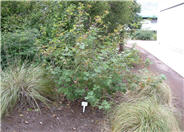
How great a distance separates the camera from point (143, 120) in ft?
8.96

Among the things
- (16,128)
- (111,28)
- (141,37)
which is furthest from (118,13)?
(141,37)

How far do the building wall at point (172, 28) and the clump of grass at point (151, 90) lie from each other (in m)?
8.49

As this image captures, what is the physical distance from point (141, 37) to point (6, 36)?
852 inches

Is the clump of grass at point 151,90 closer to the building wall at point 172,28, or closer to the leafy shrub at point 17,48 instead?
the leafy shrub at point 17,48

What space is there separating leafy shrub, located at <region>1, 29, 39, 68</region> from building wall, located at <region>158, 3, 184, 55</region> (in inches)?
382

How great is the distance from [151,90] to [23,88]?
245 cm

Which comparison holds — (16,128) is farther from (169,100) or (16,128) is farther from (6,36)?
(169,100)

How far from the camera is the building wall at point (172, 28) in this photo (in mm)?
11609

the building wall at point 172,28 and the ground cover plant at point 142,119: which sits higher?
the building wall at point 172,28

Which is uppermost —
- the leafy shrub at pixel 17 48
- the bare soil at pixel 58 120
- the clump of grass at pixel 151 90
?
the leafy shrub at pixel 17 48

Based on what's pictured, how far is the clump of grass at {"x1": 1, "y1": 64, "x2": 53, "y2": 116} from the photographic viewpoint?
3078 millimetres

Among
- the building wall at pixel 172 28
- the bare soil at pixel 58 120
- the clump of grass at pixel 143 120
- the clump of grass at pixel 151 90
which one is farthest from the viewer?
the building wall at pixel 172 28

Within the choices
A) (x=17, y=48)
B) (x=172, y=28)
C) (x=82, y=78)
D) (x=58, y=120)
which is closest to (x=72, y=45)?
(x=82, y=78)

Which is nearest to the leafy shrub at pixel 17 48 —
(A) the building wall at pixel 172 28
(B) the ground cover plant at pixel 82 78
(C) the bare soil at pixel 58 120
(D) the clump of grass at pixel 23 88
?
(B) the ground cover plant at pixel 82 78
